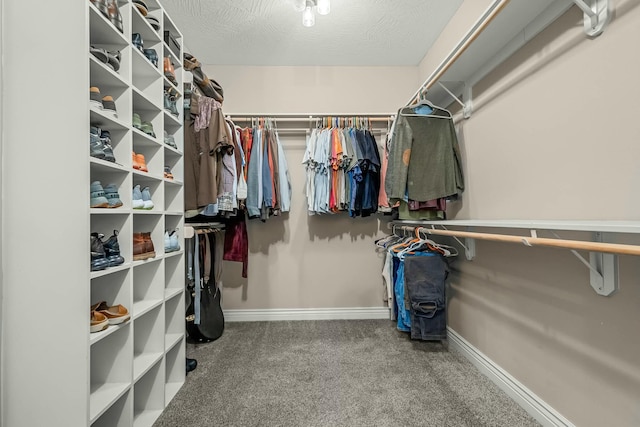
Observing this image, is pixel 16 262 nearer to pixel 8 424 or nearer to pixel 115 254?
pixel 115 254

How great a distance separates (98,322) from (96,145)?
67cm

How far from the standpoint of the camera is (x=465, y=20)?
6.46 feet

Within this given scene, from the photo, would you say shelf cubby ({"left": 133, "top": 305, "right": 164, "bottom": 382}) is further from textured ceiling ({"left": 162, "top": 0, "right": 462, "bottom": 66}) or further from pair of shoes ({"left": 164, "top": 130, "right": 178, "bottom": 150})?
textured ceiling ({"left": 162, "top": 0, "right": 462, "bottom": 66})

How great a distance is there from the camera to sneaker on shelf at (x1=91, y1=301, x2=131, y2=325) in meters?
1.11

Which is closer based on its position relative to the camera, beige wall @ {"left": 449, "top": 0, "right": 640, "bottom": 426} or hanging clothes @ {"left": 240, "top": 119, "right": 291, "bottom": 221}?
beige wall @ {"left": 449, "top": 0, "right": 640, "bottom": 426}

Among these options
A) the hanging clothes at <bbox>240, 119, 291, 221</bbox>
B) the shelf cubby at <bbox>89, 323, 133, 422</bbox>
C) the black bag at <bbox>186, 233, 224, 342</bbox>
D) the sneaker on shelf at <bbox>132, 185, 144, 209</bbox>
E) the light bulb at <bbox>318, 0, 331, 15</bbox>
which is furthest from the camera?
the hanging clothes at <bbox>240, 119, 291, 221</bbox>

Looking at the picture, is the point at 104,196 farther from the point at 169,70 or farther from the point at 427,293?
the point at 427,293

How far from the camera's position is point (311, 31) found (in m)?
2.29

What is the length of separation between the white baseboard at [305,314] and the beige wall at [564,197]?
3.70 ft

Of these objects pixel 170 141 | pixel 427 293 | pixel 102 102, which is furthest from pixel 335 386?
pixel 102 102

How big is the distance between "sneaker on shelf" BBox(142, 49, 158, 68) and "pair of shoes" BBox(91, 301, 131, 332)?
1.19 meters

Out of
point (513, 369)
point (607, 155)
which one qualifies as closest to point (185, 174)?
point (607, 155)

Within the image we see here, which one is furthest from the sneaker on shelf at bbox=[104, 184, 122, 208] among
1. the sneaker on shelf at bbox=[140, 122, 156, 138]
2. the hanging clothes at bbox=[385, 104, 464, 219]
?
the hanging clothes at bbox=[385, 104, 464, 219]

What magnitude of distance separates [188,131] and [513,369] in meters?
2.41
